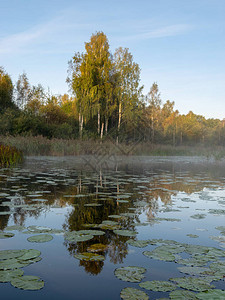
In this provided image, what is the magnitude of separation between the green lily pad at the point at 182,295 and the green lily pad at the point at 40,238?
136cm

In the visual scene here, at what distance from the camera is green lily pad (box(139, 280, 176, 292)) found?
1.72 metres

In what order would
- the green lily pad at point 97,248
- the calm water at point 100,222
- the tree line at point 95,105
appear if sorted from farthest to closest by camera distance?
1. the tree line at point 95,105
2. the green lily pad at point 97,248
3. the calm water at point 100,222

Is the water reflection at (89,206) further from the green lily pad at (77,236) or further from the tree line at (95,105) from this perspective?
the tree line at (95,105)

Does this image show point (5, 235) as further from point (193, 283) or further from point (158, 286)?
point (193, 283)

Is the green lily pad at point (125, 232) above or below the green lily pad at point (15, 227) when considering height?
above

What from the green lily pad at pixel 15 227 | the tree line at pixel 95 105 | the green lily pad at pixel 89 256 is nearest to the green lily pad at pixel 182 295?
the green lily pad at pixel 89 256

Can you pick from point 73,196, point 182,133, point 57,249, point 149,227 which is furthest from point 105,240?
point 182,133

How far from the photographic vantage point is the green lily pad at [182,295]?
5.31 ft

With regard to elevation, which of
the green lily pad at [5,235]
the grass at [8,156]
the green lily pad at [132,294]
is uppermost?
the grass at [8,156]

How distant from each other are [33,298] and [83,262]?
1.85 feet

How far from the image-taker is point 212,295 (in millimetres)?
1637

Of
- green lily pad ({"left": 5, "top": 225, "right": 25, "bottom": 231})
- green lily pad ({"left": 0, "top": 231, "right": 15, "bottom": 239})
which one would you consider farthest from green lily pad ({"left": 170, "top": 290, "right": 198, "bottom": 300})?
green lily pad ({"left": 5, "top": 225, "right": 25, "bottom": 231})

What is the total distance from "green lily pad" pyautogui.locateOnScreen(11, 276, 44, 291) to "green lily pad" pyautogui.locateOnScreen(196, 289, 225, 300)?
1.00m

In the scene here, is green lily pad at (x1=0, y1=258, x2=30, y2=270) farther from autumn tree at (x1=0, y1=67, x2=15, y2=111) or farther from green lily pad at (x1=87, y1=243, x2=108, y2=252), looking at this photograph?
autumn tree at (x1=0, y1=67, x2=15, y2=111)
